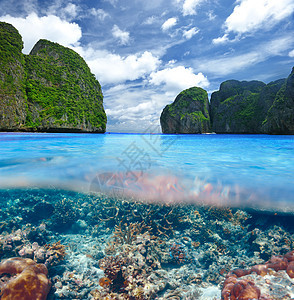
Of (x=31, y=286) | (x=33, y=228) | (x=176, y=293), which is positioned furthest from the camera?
(x=33, y=228)

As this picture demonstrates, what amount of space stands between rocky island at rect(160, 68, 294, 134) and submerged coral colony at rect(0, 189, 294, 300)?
212 feet

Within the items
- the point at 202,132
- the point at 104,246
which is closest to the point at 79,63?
the point at 202,132

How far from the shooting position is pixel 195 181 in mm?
5070

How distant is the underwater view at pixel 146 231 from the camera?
3447 millimetres

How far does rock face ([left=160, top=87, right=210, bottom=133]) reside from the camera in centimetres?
8038

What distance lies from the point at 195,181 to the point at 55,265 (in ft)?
13.7

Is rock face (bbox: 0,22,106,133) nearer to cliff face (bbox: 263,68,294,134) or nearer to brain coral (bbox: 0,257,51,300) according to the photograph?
brain coral (bbox: 0,257,51,300)

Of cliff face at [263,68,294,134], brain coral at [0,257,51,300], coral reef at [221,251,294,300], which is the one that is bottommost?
coral reef at [221,251,294,300]

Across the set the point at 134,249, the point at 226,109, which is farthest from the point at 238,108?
the point at 134,249

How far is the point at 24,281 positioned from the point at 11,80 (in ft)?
140

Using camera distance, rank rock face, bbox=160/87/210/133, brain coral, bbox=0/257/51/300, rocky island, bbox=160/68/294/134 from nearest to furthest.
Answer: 1. brain coral, bbox=0/257/51/300
2. rocky island, bbox=160/68/294/134
3. rock face, bbox=160/87/210/133

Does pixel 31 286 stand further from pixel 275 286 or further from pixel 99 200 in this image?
pixel 275 286

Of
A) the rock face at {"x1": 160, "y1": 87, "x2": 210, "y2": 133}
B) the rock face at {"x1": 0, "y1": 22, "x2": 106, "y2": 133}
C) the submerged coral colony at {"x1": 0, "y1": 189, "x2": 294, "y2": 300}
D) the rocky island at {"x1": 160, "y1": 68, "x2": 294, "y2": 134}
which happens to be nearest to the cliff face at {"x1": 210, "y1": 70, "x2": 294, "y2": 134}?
the rocky island at {"x1": 160, "y1": 68, "x2": 294, "y2": 134}

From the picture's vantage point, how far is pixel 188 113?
275ft
